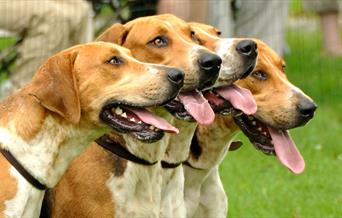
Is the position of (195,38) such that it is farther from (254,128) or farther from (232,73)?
(254,128)

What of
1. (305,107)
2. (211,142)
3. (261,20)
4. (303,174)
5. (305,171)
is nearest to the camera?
(305,107)

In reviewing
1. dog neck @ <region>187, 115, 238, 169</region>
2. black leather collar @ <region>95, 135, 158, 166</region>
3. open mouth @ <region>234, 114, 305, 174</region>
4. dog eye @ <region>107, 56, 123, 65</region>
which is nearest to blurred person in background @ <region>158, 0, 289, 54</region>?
dog neck @ <region>187, 115, 238, 169</region>

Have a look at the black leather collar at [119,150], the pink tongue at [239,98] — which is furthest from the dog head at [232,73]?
the black leather collar at [119,150]

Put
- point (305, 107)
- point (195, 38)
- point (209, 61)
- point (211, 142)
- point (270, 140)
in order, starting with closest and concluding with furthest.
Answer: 1. point (209, 61)
2. point (195, 38)
3. point (305, 107)
4. point (270, 140)
5. point (211, 142)

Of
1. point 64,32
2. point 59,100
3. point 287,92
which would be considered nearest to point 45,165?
point 59,100

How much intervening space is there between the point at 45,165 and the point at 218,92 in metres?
1.30

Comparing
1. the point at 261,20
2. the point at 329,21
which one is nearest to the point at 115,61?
the point at 261,20

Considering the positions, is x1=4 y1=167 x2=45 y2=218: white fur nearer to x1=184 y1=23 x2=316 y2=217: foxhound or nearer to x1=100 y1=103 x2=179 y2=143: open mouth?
x1=100 y1=103 x2=179 y2=143: open mouth

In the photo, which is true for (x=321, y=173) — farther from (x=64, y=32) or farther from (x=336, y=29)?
(x=336, y=29)

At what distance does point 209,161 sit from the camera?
25.4 feet

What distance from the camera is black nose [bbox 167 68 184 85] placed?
6.40 meters

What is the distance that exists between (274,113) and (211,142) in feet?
1.62

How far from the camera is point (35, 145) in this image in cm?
654

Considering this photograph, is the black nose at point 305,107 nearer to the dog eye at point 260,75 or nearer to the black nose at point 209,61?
the dog eye at point 260,75
